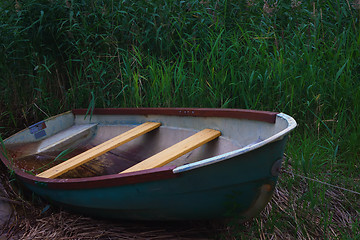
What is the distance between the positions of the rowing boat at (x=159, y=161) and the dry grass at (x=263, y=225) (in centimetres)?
11

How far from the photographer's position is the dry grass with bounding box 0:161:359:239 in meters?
1.96

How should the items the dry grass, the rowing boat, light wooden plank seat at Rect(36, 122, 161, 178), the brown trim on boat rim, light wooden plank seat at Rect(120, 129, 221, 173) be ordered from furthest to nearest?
light wooden plank seat at Rect(36, 122, 161, 178)
the brown trim on boat rim
light wooden plank seat at Rect(120, 129, 221, 173)
the dry grass
the rowing boat

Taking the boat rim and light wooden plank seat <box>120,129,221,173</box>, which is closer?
the boat rim

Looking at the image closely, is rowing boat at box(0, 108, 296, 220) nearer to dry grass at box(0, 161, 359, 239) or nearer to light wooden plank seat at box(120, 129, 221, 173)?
light wooden plank seat at box(120, 129, 221, 173)

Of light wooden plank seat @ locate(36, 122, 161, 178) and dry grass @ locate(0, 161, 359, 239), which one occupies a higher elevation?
light wooden plank seat @ locate(36, 122, 161, 178)

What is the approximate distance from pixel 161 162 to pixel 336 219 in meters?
1.04

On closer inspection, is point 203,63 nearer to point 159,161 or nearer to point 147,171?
point 159,161

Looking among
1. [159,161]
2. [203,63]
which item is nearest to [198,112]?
[159,161]

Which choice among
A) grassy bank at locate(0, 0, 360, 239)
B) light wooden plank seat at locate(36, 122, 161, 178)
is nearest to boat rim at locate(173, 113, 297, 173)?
grassy bank at locate(0, 0, 360, 239)

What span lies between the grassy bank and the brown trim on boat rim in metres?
0.18

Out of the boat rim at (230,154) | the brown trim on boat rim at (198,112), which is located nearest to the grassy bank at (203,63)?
the brown trim on boat rim at (198,112)

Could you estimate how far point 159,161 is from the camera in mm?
2158

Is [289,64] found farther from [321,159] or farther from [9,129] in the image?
[9,129]

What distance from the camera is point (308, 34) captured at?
10.00 ft
